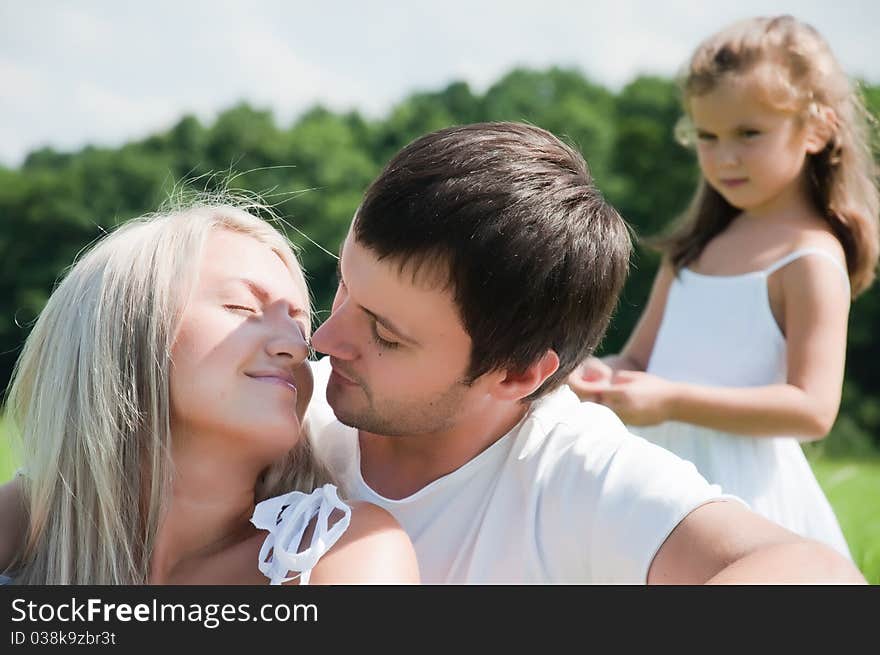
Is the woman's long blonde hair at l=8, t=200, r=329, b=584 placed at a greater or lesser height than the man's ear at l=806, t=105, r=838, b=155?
lesser

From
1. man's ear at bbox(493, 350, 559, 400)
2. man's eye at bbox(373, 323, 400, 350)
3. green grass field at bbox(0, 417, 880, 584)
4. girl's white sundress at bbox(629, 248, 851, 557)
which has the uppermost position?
man's eye at bbox(373, 323, 400, 350)

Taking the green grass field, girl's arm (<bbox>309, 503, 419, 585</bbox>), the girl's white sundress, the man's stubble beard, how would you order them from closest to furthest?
1. girl's arm (<bbox>309, 503, 419, 585</bbox>)
2. the man's stubble beard
3. the girl's white sundress
4. the green grass field

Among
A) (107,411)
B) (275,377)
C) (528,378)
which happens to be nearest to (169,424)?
(107,411)

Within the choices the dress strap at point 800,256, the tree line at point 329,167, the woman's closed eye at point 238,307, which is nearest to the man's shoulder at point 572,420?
the woman's closed eye at point 238,307

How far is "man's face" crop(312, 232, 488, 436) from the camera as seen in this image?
2268mm

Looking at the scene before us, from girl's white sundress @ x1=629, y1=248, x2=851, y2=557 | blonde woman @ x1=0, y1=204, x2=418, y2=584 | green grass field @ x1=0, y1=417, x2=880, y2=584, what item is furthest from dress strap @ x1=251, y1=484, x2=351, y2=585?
girl's white sundress @ x1=629, y1=248, x2=851, y2=557

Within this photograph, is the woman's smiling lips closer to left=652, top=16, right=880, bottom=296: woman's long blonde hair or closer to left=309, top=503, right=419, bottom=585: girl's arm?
left=309, top=503, right=419, bottom=585: girl's arm

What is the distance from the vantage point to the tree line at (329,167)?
2030 centimetres

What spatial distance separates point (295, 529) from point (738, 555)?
869 millimetres

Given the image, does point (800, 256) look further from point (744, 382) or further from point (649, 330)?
point (649, 330)

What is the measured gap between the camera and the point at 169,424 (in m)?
2.15

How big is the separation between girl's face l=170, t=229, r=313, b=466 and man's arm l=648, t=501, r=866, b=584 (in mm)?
814

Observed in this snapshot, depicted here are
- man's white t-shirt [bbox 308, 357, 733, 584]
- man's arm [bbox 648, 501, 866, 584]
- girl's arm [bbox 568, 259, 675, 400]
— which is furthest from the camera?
girl's arm [bbox 568, 259, 675, 400]

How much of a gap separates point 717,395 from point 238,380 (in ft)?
5.64
